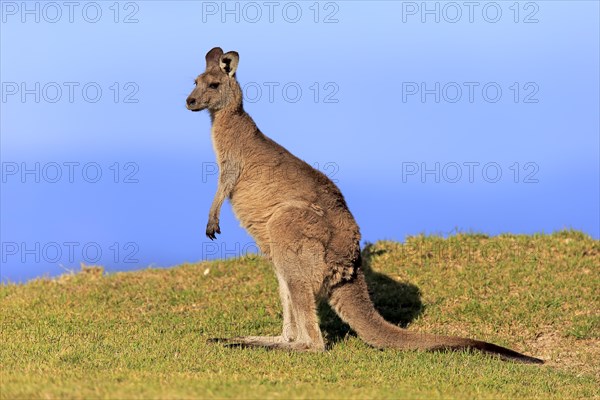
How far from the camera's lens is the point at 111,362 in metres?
9.05

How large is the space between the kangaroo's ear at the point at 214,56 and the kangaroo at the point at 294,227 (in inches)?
3.8

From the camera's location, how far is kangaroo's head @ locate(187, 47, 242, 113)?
10.9 meters

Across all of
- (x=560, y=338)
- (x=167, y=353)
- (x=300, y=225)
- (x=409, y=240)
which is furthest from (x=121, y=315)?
(x=560, y=338)

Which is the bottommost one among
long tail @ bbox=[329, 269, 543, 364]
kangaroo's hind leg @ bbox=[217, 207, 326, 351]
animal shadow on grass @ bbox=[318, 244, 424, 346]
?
animal shadow on grass @ bbox=[318, 244, 424, 346]

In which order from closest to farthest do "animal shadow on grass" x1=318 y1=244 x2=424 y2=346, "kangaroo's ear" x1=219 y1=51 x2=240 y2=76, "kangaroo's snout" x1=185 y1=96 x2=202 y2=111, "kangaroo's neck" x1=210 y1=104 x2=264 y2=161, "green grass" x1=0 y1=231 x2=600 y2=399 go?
1. "green grass" x1=0 y1=231 x2=600 y2=399
2. "kangaroo's neck" x1=210 y1=104 x2=264 y2=161
3. "kangaroo's snout" x1=185 y1=96 x2=202 y2=111
4. "kangaroo's ear" x1=219 y1=51 x2=240 y2=76
5. "animal shadow on grass" x1=318 y1=244 x2=424 y2=346

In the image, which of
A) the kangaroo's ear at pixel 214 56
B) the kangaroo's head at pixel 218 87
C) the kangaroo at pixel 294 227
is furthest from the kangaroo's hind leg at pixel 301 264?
the kangaroo's ear at pixel 214 56

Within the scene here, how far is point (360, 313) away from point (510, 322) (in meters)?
3.43

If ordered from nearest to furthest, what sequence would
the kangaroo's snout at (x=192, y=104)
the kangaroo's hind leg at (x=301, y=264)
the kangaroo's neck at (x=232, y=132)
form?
the kangaroo's hind leg at (x=301, y=264)
the kangaroo's neck at (x=232, y=132)
the kangaroo's snout at (x=192, y=104)

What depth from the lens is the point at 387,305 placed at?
13.2 meters

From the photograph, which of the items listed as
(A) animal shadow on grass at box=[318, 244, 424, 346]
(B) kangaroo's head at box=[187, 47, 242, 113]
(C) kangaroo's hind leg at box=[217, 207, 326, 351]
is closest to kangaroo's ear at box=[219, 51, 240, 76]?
(B) kangaroo's head at box=[187, 47, 242, 113]

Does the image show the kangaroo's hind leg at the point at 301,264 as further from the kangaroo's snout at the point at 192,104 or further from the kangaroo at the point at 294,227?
the kangaroo's snout at the point at 192,104

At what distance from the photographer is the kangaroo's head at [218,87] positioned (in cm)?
1094

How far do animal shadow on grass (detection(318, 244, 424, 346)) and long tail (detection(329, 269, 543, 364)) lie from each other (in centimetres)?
143

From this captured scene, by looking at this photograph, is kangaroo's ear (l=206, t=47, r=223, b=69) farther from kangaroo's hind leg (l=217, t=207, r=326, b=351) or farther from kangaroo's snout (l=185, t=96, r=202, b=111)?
kangaroo's hind leg (l=217, t=207, r=326, b=351)
